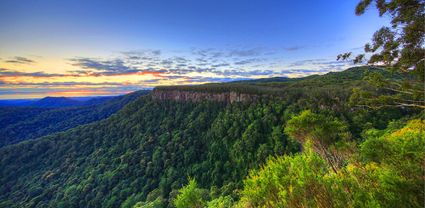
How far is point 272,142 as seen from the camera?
79000 millimetres

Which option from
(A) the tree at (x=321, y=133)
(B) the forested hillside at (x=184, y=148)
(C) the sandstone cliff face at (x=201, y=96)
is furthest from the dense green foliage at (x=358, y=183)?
(C) the sandstone cliff face at (x=201, y=96)

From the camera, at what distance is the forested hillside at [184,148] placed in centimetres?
4069

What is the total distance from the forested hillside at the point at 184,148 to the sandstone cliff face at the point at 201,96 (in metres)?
2.48

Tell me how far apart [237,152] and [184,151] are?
81.9 ft

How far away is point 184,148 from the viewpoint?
98000 millimetres

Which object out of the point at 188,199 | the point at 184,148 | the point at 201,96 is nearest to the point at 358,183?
the point at 188,199

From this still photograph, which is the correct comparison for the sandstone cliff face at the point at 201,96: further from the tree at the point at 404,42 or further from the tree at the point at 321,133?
the tree at the point at 404,42

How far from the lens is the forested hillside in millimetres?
40688

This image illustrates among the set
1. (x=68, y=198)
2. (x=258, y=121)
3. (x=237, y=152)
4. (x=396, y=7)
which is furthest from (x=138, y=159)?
(x=396, y=7)

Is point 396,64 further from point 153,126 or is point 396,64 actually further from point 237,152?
point 153,126

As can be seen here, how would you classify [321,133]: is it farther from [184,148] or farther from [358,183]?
[184,148]

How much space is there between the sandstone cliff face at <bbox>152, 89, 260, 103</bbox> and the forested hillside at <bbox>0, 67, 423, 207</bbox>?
8.15 ft

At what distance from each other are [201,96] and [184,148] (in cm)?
3612

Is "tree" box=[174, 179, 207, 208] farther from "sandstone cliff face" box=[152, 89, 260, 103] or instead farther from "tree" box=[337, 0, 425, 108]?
"sandstone cliff face" box=[152, 89, 260, 103]
